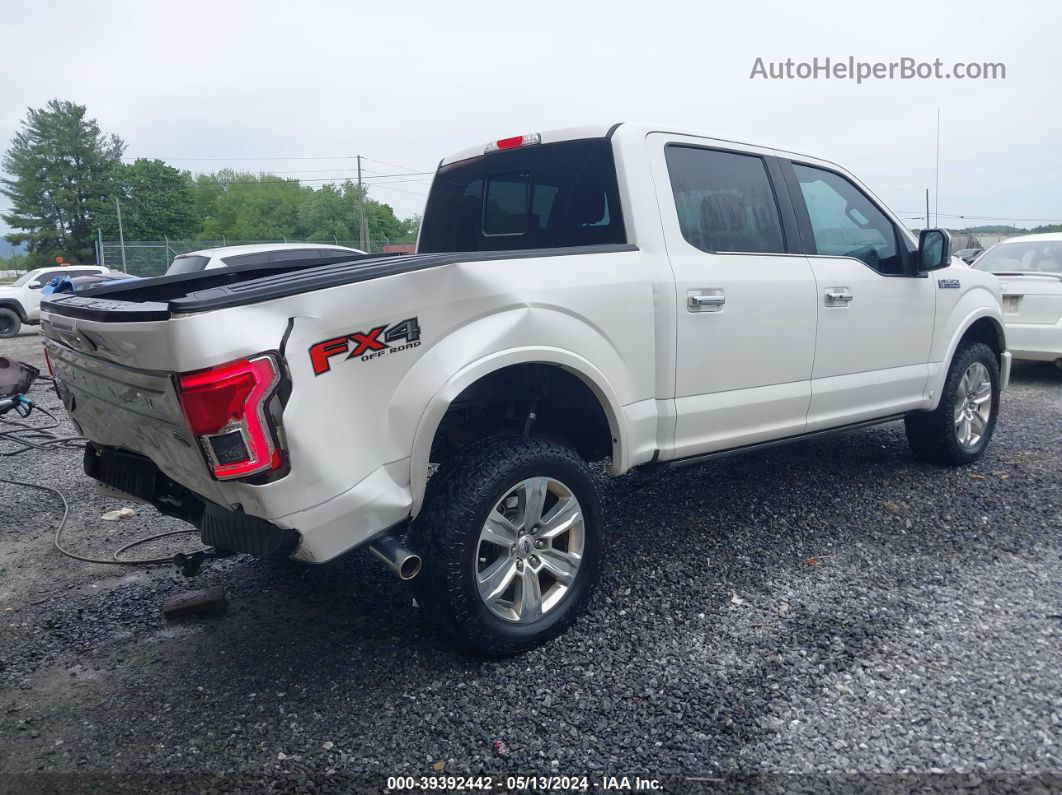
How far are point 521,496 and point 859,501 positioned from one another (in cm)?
268

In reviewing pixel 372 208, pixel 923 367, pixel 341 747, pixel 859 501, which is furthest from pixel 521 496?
pixel 372 208

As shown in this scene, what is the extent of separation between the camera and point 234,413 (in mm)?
2301

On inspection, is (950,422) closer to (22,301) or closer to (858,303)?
(858,303)

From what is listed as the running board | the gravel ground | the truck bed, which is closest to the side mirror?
the running board

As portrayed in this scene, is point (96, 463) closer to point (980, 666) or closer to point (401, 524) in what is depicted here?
point (401, 524)

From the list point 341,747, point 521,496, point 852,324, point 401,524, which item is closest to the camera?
point 341,747

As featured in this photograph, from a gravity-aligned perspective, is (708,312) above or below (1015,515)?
above

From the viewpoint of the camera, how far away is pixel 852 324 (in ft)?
14.3

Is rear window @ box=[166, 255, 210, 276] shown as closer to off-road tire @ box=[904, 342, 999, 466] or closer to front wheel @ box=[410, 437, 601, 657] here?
off-road tire @ box=[904, 342, 999, 466]

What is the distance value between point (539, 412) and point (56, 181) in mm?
75831

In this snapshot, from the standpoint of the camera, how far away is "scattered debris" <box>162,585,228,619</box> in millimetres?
3455

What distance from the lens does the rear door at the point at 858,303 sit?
13.9 ft

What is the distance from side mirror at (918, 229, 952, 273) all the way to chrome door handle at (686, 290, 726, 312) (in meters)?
1.83

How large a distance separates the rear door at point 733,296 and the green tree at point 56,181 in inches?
2866
